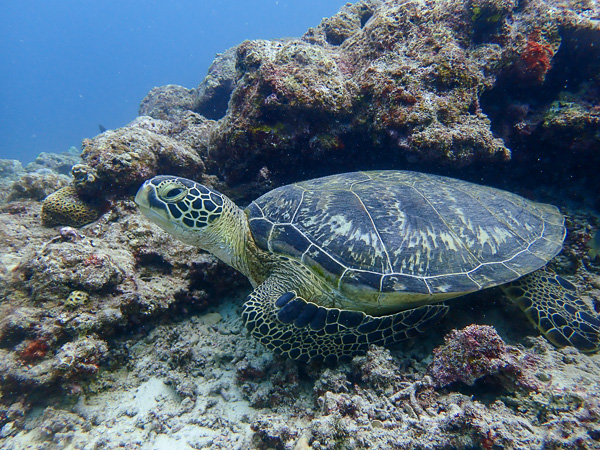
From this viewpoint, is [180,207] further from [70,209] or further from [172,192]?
[70,209]

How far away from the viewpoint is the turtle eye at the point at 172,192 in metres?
2.71

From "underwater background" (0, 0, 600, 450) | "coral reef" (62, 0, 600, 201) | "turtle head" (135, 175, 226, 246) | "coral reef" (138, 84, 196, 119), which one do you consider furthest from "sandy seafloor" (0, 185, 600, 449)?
"coral reef" (138, 84, 196, 119)

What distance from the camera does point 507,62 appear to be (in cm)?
360

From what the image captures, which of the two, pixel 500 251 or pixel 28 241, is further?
pixel 28 241

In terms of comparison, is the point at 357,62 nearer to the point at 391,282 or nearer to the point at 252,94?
the point at 252,94

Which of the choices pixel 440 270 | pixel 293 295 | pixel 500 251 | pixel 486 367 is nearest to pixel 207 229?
pixel 293 295

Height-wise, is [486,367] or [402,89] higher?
[402,89]

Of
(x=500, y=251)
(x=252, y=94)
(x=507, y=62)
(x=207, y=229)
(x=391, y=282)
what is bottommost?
(x=500, y=251)

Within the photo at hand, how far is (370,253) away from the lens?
8.10 ft

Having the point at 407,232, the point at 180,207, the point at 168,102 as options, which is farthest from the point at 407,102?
the point at 168,102

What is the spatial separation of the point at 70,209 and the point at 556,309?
229 inches

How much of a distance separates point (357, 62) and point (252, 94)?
1633 mm

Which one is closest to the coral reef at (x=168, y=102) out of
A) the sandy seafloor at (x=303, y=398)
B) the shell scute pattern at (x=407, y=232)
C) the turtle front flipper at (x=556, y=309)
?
the shell scute pattern at (x=407, y=232)

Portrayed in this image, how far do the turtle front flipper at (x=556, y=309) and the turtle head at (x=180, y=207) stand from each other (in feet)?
10.4
